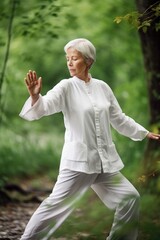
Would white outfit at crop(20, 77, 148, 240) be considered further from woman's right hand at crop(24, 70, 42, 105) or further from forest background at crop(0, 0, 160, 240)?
forest background at crop(0, 0, 160, 240)

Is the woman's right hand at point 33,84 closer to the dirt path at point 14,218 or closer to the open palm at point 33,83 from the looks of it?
the open palm at point 33,83

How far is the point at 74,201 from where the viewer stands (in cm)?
450

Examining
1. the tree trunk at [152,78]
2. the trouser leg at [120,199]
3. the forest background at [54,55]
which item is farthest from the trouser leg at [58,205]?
the tree trunk at [152,78]

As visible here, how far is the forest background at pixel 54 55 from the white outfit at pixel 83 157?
1.30 metres

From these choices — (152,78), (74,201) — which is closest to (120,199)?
(74,201)

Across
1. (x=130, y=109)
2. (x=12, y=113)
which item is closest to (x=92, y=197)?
(x=130, y=109)

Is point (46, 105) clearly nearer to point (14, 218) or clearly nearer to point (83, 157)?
point (83, 157)

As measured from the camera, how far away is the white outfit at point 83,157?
4438 millimetres

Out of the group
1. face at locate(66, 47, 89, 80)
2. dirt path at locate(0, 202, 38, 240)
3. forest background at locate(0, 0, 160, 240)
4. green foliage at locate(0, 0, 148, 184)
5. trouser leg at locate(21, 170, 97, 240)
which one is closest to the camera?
trouser leg at locate(21, 170, 97, 240)

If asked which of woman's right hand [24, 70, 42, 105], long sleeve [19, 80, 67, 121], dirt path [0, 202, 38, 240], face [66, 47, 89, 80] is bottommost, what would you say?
dirt path [0, 202, 38, 240]

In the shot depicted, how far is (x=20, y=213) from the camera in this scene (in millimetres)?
7258

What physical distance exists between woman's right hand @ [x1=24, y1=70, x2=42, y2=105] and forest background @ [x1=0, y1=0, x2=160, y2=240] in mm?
2130

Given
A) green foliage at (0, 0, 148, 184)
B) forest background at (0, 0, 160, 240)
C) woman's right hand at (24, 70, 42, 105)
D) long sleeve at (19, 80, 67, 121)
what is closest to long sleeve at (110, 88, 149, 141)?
long sleeve at (19, 80, 67, 121)

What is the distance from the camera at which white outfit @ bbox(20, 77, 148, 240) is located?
14.6 feet
